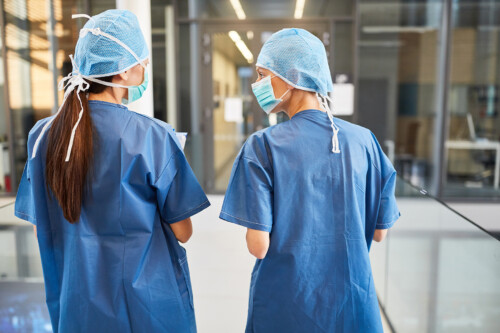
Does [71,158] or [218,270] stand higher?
[71,158]

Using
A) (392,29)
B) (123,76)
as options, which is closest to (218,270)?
(123,76)

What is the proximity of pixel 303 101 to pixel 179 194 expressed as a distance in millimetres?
428

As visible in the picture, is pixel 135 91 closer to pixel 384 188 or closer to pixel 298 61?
pixel 298 61

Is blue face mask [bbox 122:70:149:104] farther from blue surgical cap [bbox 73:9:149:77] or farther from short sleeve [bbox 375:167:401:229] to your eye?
short sleeve [bbox 375:167:401:229]

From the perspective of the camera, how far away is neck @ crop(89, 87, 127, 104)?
115 centimetres

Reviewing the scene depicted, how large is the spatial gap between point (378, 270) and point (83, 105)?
2.05 metres

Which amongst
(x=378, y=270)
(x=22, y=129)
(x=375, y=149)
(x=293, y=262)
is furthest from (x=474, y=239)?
(x=22, y=129)

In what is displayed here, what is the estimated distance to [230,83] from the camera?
4801 mm

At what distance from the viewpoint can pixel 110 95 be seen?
→ 117 centimetres

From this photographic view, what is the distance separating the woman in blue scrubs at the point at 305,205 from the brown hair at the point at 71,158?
1.21 ft

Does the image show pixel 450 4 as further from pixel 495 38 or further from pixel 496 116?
pixel 496 116

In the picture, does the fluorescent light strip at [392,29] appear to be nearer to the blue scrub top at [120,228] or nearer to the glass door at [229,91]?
the glass door at [229,91]

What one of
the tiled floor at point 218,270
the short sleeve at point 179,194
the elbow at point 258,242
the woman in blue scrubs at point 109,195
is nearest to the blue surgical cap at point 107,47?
the woman in blue scrubs at point 109,195

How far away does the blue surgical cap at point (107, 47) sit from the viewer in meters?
1.12
